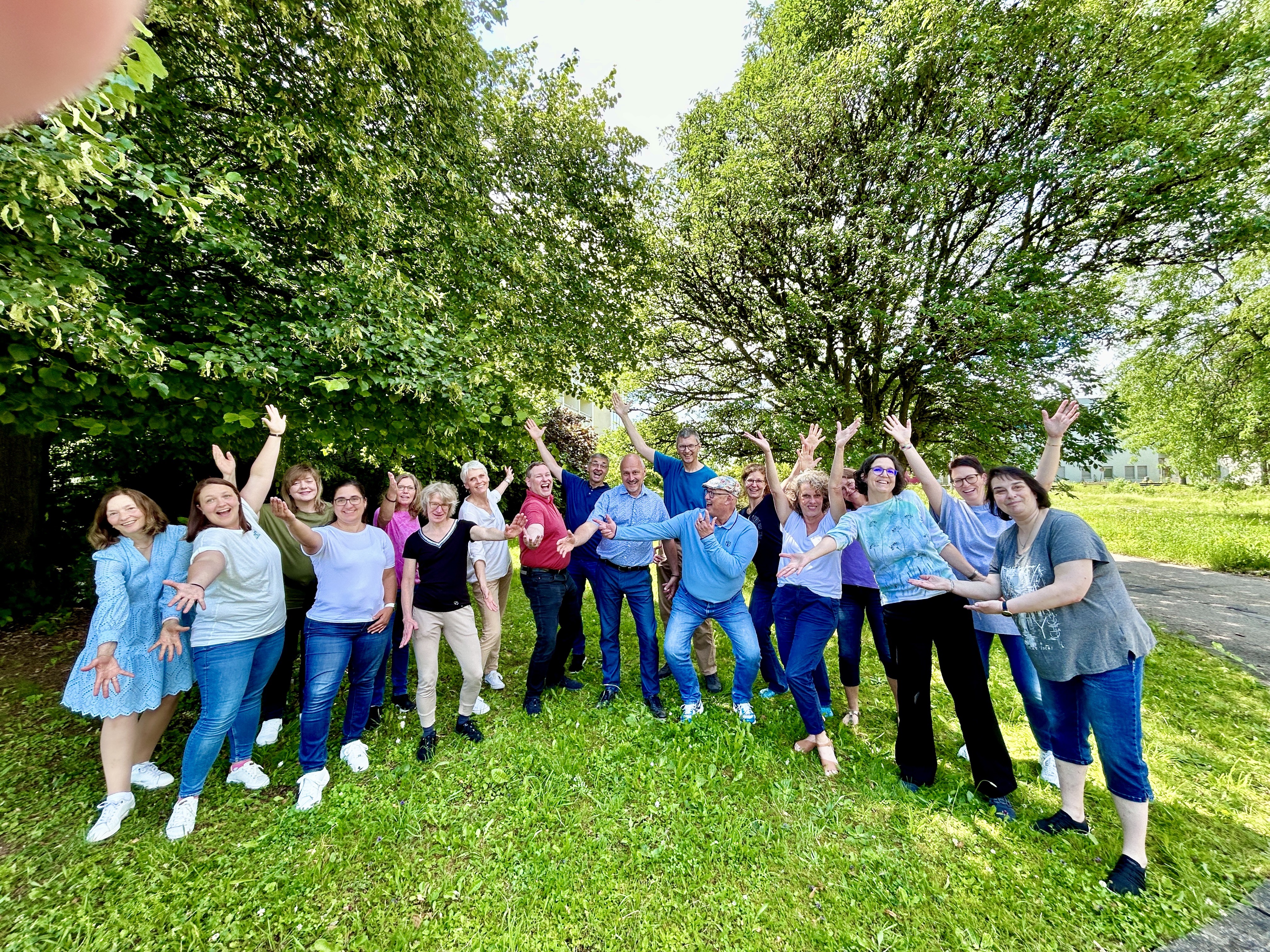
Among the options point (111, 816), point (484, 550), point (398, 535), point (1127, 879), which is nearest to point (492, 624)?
point (484, 550)

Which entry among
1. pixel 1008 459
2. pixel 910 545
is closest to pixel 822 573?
pixel 910 545

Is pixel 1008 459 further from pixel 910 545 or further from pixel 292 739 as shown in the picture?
pixel 292 739

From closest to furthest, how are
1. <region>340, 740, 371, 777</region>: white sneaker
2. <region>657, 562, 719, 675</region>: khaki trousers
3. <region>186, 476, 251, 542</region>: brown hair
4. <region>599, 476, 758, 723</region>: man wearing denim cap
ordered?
<region>186, 476, 251, 542</region>: brown hair < <region>340, 740, 371, 777</region>: white sneaker < <region>599, 476, 758, 723</region>: man wearing denim cap < <region>657, 562, 719, 675</region>: khaki trousers

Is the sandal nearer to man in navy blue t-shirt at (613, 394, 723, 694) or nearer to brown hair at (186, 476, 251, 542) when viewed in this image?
man in navy blue t-shirt at (613, 394, 723, 694)

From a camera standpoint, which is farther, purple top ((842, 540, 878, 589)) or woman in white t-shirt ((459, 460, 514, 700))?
woman in white t-shirt ((459, 460, 514, 700))

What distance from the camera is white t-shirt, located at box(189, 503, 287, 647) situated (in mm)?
3371

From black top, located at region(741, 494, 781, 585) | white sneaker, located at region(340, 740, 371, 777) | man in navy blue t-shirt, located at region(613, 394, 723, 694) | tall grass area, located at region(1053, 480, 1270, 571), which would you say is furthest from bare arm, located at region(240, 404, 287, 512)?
tall grass area, located at region(1053, 480, 1270, 571)

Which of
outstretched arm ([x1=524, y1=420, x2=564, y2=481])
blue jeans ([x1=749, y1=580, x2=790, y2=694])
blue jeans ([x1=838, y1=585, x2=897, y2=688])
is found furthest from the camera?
outstretched arm ([x1=524, y1=420, x2=564, y2=481])

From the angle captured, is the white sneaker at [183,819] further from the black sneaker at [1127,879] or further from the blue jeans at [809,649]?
the black sneaker at [1127,879]

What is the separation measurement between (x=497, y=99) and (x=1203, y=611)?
642 inches

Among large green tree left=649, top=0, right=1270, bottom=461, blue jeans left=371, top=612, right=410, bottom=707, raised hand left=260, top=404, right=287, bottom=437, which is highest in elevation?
large green tree left=649, top=0, right=1270, bottom=461

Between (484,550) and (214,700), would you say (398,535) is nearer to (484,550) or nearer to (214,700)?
(484,550)

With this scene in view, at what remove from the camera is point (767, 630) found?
5.53 metres

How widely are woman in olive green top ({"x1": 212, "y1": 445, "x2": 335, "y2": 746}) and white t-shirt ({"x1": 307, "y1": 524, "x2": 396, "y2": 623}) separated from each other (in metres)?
0.37
